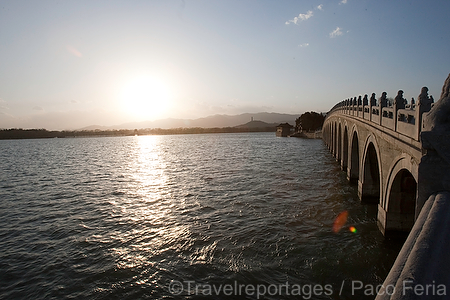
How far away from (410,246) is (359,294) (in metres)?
5.95

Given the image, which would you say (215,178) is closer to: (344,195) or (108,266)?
(344,195)

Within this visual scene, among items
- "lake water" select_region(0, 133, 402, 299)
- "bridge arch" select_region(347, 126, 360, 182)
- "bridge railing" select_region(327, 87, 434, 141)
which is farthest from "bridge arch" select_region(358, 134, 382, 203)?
"bridge arch" select_region(347, 126, 360, 182)

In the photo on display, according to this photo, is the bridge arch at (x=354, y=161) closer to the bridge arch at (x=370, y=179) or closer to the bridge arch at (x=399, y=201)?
the bridge arch at (x=370, y=179)

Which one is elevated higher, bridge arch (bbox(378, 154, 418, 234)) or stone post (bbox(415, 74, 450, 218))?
stone post (bbox(415, 74, 450, 218))

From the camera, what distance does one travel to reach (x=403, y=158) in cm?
929

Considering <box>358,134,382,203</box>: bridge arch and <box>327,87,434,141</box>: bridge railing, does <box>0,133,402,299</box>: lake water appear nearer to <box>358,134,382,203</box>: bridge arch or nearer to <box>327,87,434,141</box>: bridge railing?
<box>358,134,382,203</box>: bridge arch

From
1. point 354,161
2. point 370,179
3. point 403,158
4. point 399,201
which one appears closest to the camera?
point 403,158

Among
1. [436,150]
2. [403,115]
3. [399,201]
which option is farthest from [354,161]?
[436,150]

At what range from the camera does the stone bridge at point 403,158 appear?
4.96m

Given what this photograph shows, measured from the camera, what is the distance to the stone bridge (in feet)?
16.3

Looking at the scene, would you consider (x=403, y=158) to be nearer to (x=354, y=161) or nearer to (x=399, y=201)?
(x=399, y=201)

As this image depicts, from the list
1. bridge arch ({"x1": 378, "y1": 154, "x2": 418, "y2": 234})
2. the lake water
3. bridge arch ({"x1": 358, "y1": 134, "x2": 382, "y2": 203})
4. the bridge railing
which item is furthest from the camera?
bridge arch ({"x1": 358, "y1": 134, "x2": 382, "y2": 203})

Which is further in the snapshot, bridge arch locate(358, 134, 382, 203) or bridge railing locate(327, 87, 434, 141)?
bridge arch locate(358, 134, 382, 203)

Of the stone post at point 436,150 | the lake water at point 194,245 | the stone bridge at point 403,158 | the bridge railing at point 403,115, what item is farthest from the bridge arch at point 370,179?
the stone post at point 436,150
